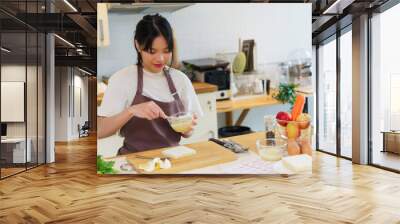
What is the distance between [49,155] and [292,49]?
200 inches

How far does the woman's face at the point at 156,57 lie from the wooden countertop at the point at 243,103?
1021 millimetres

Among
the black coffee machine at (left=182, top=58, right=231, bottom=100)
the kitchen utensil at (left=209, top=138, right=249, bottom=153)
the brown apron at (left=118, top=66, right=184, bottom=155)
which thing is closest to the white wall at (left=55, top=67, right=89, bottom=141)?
the brown apron at (left=118, top=66, right=184, bottom=155)

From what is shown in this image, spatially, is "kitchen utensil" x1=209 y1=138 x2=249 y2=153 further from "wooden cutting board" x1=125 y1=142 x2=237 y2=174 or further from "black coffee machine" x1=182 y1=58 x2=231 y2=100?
"black coffee machine" x1=182 y1=58 x2=231 y2=100

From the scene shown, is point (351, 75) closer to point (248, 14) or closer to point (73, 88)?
point (248, 14)

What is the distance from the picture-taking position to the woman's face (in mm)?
5738

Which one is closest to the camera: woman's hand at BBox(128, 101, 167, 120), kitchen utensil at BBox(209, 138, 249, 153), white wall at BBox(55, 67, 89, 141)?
woman's hand at BBox(128, 101, 167, 120)

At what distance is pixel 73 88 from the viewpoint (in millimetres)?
15125

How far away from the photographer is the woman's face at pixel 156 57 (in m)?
5.74

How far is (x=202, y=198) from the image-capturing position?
14.7 feet

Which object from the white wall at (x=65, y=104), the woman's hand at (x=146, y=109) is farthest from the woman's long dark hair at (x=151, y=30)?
the white wall at (x=65, y=104)

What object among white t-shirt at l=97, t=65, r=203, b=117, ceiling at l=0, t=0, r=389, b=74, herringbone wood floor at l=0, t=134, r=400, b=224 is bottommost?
herringbone wood floor at l=0, t=134, r=400, b=224

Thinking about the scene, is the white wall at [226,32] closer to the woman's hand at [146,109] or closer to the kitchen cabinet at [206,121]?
the kitchen cabinet at [206,121]

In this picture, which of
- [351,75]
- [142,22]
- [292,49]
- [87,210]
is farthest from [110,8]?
[351,75]

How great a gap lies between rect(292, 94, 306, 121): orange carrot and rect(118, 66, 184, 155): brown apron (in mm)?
1687
